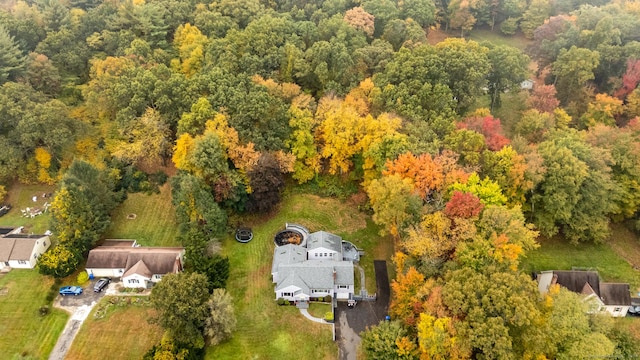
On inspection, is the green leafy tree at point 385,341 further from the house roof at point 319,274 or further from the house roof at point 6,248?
the house roof at point 6,248

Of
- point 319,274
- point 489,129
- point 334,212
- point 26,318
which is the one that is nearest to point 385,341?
point 319,274

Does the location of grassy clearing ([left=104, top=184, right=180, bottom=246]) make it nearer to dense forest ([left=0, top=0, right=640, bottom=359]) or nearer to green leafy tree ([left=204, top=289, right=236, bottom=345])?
dense forest ([left=0, top=0, right=640, bottom=359])

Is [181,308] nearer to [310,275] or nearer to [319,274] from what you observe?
[310,275]

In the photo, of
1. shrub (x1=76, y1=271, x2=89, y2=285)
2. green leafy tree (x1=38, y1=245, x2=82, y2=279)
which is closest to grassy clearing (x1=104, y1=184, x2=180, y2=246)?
shrub (x1=76, y1=271, x2=89, y2=285)

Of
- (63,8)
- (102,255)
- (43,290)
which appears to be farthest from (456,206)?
(63,8)

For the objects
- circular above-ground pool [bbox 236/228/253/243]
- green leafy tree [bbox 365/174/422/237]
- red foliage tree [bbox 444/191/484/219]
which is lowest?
circular above-ground pool [bbox 236/228/253/243]

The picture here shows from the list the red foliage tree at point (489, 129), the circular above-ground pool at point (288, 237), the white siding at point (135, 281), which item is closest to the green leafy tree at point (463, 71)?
the red foliage tree at point (489, 129)

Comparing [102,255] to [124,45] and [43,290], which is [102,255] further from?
[124,45]

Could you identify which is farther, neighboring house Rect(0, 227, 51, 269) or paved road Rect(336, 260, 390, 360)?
neighboring house Rect(0, 227, 51, 269)
